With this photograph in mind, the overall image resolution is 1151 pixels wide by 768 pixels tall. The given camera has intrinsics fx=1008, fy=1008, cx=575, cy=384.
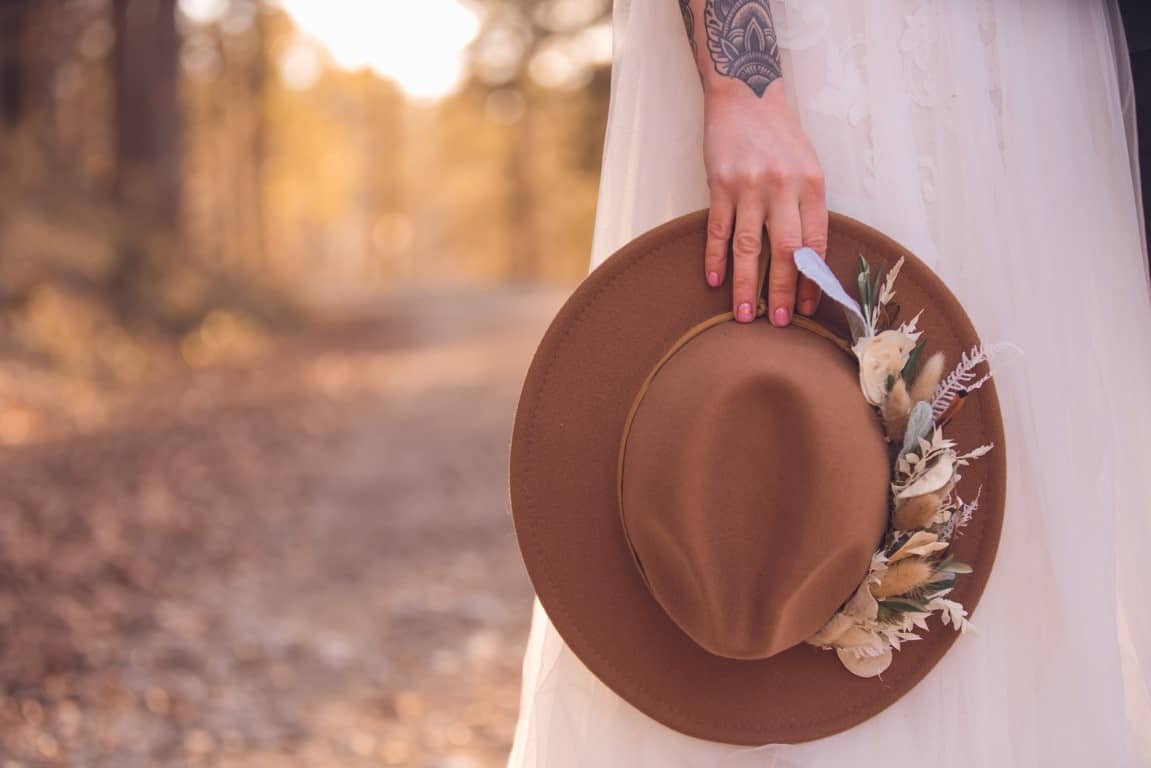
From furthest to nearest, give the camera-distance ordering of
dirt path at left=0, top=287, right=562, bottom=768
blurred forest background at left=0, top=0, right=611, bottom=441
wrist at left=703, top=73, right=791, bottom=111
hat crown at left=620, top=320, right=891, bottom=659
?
blurred forest background at left=0, top=0, right=611, bottom=441 → dirt path at left=0, top=287, right=562, bottom=768 → wrist at left=703, top=73, right=791, bottom=111 → hat crown at left=620, top=320, right=891, bottom=659

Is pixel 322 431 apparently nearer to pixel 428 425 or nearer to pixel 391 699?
pixel 428 425

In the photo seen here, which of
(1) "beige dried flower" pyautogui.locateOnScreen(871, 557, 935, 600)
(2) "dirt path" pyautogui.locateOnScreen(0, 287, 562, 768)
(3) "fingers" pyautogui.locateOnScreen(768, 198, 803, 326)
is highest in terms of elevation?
(3) "fingers" pyautogui.locateOnScreen(768, 198, 803, 326)

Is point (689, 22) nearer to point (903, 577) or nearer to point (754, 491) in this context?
point (754, 491)

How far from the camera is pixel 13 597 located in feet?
10.9

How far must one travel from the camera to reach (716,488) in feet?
3.79

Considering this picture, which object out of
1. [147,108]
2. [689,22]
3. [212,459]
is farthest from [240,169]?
[689,22]

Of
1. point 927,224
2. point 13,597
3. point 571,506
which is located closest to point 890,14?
point 927,224

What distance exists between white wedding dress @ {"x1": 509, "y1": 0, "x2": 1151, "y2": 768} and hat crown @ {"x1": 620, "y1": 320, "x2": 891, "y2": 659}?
0.28 meters

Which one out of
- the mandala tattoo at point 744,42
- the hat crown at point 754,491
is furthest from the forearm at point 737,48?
the hat crown at point 754,491

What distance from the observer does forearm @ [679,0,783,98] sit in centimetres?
128

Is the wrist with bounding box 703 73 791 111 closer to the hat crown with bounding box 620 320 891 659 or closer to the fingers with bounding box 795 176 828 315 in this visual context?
the fingers with bounding box 795 176 828 315

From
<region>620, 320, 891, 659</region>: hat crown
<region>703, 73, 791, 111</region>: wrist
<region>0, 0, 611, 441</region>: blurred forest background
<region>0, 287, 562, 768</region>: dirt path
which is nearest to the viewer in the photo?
<region>620, 320, 891, 659</region>: hat crown

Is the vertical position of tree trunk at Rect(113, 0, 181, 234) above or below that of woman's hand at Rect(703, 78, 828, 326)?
above

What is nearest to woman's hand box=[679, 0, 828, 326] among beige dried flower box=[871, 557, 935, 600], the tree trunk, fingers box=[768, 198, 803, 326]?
fingers box=[768, 198, 803, 326]
